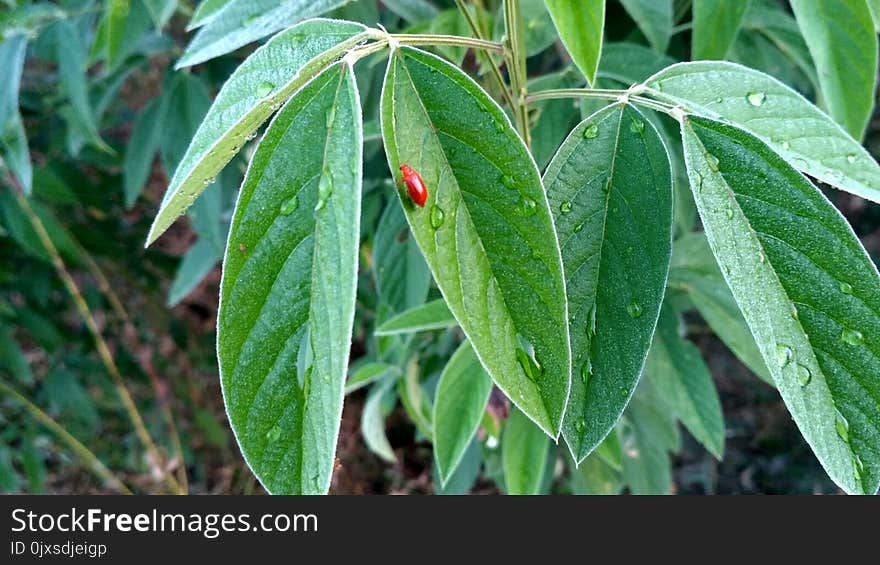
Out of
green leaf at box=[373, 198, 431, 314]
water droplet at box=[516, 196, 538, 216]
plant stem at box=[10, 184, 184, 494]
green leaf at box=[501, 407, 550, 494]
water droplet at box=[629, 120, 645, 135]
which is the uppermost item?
water droplet at box=[629, 120, 645, 135]

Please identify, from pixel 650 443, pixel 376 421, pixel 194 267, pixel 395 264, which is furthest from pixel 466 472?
pixel 194 267

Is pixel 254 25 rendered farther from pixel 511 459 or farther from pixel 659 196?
pixel 511 459

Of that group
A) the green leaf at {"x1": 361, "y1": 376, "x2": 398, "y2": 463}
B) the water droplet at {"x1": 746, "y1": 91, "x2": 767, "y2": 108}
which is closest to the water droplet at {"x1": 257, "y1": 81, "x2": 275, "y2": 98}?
the water droplet at {"x1": 746, "y1": 91, "x2": 767, "y2": 108}

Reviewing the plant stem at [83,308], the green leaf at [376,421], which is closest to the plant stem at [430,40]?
the green leaf at [376,421]

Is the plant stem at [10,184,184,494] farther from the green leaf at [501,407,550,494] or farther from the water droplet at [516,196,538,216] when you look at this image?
the water droplet at [516,196,538,216]

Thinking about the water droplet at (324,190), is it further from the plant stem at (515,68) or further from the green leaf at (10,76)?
the green leaf at (10,76)
